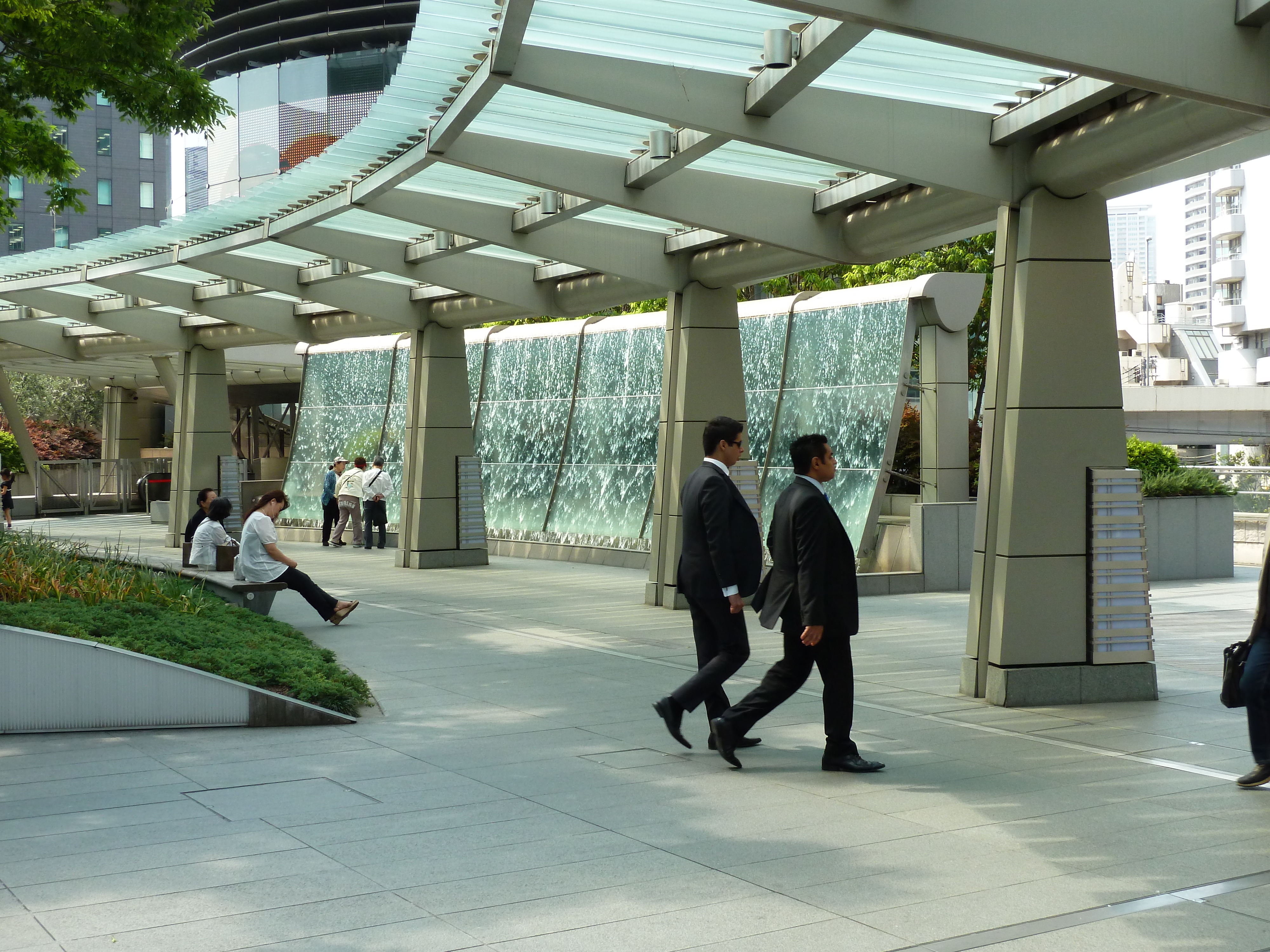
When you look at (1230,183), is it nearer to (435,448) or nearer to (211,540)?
(435,448)

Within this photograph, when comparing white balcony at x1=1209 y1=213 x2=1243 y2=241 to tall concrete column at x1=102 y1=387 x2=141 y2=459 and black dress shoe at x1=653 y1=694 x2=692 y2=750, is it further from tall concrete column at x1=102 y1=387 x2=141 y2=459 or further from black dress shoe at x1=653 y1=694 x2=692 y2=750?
black dress shoe at x1=653 y1=694 x2=692 y2=750

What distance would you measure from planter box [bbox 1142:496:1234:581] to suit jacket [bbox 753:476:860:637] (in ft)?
43.5

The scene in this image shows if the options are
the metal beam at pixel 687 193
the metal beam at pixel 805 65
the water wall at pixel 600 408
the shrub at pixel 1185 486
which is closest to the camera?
the metal beam at pixel 805 65

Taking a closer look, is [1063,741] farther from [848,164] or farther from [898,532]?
[898,532]

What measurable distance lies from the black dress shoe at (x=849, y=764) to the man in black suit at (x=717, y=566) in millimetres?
625

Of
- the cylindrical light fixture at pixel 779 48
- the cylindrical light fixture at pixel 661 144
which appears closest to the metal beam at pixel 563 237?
the cylindrical light fixture at pixel 661 144

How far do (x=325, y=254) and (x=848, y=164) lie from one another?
9107 mm

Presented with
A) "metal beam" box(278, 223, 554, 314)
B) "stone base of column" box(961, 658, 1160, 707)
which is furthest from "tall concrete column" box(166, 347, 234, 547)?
"stone base of column" box(961, 658, 1160, 707)

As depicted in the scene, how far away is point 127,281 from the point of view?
22.0 meters

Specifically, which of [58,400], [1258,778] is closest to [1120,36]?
[1258,778]

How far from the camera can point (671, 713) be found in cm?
741

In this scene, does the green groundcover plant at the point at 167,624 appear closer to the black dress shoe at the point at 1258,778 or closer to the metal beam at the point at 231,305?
the black dress shoe at the point at 1258,778

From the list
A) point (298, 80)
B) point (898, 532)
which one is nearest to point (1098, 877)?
point (898, 532)

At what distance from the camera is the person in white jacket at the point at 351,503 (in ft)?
89.7
